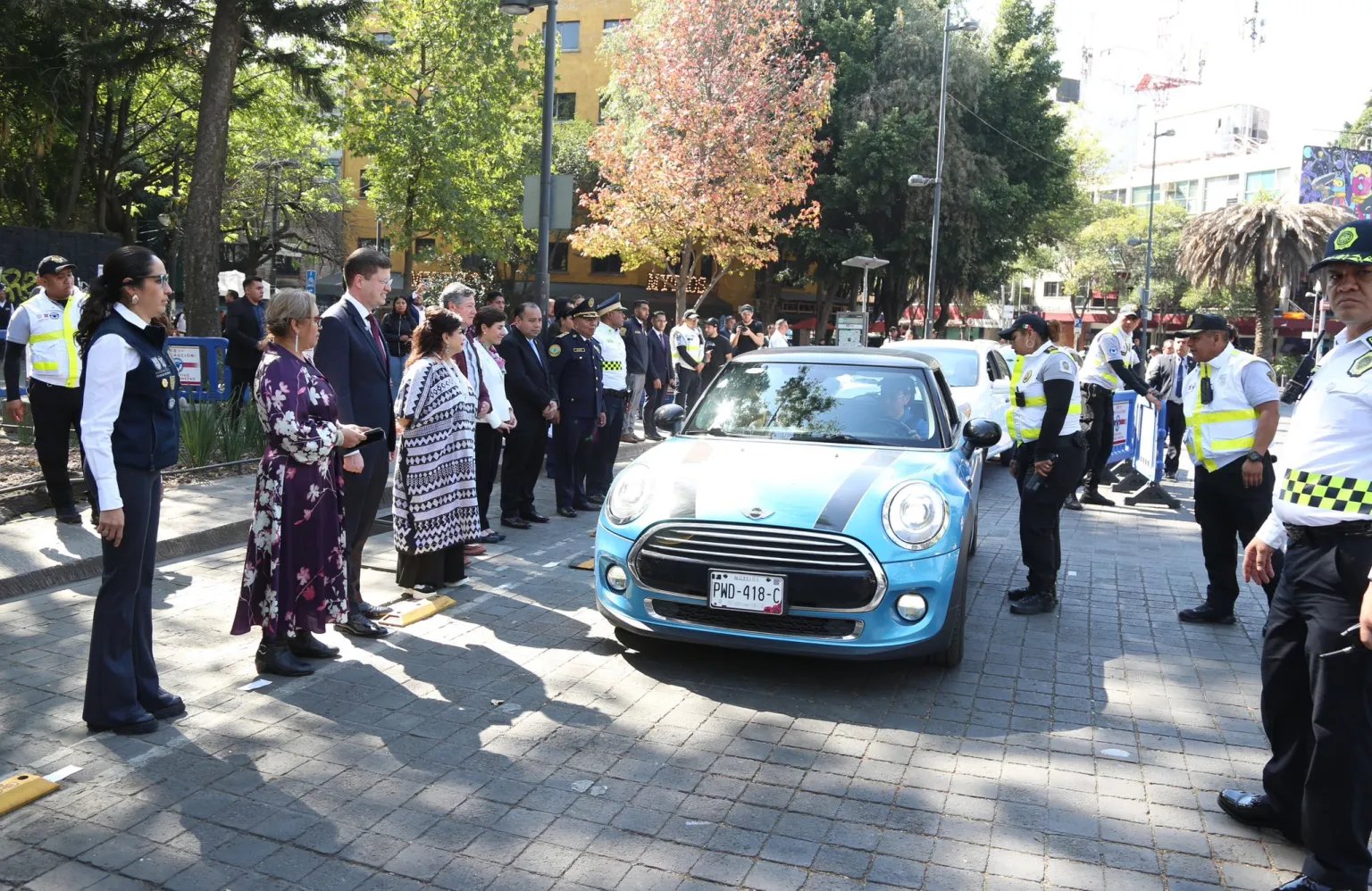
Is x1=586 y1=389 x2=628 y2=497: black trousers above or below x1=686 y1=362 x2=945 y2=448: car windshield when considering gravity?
below

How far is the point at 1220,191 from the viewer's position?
74.8 metres

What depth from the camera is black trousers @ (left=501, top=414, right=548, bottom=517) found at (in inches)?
360

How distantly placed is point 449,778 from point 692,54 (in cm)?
2545

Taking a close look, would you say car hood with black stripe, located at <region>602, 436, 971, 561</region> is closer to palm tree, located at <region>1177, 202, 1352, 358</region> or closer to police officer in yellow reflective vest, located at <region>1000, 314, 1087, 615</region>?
police officer in yellow reflective vest, located at <region>1000, 314, 1087, 615</region>

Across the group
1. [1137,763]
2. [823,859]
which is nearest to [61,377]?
[823,859]

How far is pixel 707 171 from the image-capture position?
26688 millimetres

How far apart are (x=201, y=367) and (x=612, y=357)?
501cm

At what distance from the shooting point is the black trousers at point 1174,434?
13.6 m

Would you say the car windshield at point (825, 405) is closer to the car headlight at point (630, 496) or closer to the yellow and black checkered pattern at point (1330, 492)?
the car headlight at point (630, 496)

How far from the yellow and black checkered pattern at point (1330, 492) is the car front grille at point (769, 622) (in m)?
2.07

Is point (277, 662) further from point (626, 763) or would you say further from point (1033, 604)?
point (1033, 604)

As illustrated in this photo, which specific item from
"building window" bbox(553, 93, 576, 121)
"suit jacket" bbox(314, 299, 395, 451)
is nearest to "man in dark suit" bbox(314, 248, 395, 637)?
"suit jacket" bbox(314, 299, 395, 451)

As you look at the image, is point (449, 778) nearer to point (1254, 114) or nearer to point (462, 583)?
point (462, 583)

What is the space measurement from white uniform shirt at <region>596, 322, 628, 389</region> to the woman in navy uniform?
707 centimetres
